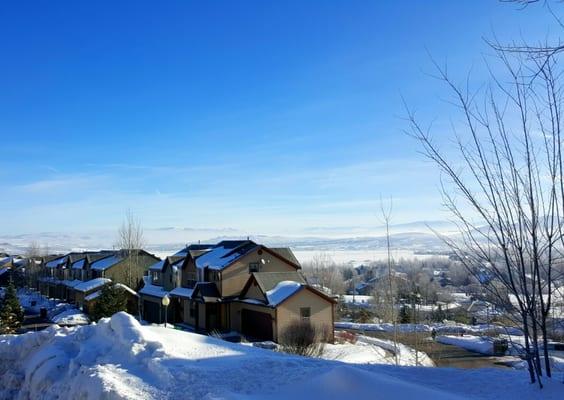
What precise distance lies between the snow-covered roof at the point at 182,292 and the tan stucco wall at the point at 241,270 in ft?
9.72

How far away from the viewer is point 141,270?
42.8m

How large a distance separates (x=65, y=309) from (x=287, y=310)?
26.0 meters

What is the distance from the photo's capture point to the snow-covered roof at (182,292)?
30575 millimetres

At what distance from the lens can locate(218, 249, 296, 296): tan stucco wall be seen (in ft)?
93.5

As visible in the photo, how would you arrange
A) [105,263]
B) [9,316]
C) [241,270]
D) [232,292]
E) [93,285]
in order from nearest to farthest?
[9,316] < [232,292] < [241,270] < [93,285] < [105,263]

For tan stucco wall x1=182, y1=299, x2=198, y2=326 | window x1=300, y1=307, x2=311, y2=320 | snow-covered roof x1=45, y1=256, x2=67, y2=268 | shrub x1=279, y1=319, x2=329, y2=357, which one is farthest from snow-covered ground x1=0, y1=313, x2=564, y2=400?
snow-covered roof x1=45, y1=256, x2=67, y2=268

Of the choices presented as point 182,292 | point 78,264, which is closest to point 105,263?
point 78,264

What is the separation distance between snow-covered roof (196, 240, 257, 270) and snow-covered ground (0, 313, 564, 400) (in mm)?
18315

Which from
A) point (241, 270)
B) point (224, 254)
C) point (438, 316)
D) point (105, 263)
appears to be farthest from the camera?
point (438, 316)

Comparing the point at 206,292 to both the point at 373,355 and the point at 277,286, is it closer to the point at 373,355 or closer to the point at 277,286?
the point at 277,286

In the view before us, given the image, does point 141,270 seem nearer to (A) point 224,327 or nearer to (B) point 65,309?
(B) point 65,309

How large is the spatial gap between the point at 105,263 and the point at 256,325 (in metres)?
Answer: 22.3

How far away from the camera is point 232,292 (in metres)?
28.6

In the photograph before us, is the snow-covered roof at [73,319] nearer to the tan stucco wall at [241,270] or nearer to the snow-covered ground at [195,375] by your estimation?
the tan stucco wall at [241,270]
